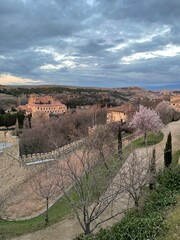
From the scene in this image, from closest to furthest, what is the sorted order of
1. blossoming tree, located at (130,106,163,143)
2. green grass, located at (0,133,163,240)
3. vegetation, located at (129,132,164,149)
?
1. green grass, located at (0,133,163,240)
2. vegetation, located at (129,132,164,149)
3. blossoming tree, located at (130,106,163,143)

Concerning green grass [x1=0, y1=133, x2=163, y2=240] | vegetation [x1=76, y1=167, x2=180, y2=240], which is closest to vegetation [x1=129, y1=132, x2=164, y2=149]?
green grass [x1=0, y1=133, x2=163, y2=240]

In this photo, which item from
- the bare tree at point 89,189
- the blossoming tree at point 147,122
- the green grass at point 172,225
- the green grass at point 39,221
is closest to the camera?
the green grass at point 172,225

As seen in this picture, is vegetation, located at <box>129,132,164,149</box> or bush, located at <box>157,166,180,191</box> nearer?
bush, located at <box>157,166,180,191</box>

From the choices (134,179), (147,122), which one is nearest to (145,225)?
(134,179)

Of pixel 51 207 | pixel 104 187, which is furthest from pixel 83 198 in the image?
pixel 51 207

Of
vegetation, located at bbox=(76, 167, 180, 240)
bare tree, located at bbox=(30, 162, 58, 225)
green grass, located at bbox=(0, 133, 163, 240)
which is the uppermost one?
vegetation, located at bbox=(76, 167, 180, 240)

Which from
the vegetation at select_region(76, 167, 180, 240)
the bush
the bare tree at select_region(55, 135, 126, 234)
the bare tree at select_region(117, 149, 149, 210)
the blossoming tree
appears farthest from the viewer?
the blossoming tree

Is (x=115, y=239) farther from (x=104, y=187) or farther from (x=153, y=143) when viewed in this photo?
(x=153, y=143)

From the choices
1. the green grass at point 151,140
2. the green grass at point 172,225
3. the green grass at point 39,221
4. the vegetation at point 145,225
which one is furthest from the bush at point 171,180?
the green grass at point 151,140

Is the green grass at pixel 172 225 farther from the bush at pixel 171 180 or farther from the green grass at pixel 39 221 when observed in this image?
the green grass at pixel 39 221

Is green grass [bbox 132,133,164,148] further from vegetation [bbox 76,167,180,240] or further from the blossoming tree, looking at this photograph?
vegetation [bbox 76,167,180,240]

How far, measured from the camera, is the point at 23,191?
67.3 feet

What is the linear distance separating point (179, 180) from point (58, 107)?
8505 centimetres

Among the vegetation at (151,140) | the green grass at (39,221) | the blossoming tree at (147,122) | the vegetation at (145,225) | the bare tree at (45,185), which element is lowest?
the green grass at (39,221)
